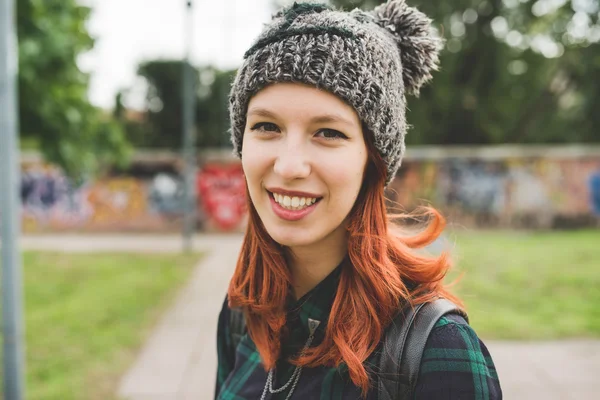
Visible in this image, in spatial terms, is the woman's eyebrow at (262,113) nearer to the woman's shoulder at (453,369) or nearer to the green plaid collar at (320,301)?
the green plaid collar at (320,301)

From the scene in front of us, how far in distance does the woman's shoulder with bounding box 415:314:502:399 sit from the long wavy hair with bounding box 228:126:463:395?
121mm

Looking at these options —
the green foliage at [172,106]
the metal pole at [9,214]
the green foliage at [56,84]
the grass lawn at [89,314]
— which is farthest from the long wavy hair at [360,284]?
the green foliage at [172,106]

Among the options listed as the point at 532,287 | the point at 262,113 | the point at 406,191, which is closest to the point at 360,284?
the point at 262,113

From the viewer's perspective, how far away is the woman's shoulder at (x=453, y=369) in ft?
3.76

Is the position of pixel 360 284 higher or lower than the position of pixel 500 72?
lower

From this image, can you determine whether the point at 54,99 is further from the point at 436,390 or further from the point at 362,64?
the point at 436,390

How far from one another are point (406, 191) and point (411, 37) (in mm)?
12360

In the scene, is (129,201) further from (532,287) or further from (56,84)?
(532,287)

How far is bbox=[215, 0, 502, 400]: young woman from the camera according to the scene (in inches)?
50.1

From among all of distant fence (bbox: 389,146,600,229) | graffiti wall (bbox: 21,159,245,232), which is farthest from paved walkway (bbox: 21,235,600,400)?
distant fence (bbox: 389,146,600,229)

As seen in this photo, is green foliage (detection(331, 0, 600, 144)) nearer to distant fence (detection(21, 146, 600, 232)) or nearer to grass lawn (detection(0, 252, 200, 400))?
distant fence (detection(21, 146, 600, 232))

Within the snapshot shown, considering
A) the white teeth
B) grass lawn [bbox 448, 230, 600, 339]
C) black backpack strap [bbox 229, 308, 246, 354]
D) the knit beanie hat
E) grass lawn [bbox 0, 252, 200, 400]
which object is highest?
the knit beanie hat

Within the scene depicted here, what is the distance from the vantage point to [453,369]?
1.15 meters

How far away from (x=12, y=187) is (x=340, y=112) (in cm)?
281
